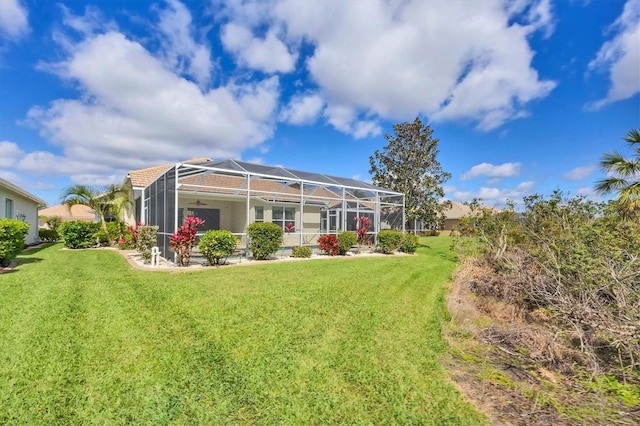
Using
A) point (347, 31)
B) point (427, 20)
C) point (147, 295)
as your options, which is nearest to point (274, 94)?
point (347, 31)

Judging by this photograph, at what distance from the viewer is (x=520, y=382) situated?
3350 mm

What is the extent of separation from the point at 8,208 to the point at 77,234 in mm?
3952

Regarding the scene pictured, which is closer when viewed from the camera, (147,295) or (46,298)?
(46,298)

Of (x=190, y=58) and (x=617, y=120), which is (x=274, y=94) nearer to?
(x=190, y=58)

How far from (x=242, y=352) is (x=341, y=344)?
1324 millimetres

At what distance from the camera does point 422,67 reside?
1380 cm

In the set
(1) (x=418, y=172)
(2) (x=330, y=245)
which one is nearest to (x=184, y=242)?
(2) (x=330, y=245)

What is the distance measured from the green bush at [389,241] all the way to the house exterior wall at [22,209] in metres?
16.2

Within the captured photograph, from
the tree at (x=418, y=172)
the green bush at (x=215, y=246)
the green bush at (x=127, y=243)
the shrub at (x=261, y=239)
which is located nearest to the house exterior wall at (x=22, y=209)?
the green bush at (x=127, y=243)

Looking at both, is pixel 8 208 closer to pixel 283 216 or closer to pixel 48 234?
pixel 48 234

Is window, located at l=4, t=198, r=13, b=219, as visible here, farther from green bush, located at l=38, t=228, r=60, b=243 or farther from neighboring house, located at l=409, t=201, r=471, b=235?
neighboring house, located at l=409, t=201, r=471, b=235

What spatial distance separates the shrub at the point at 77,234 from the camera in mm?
15117

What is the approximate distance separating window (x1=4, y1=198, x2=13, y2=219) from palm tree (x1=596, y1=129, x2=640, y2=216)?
24.6 meters

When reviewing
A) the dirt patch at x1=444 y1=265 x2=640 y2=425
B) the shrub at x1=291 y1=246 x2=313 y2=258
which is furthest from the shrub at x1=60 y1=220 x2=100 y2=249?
the dirt patch at x1=444 y1=265 x2=640 y2=425
